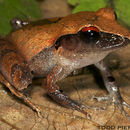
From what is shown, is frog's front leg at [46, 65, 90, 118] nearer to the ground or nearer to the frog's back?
the ground

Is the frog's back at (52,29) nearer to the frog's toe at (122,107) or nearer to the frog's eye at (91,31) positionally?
the frog's eye at (91,31)

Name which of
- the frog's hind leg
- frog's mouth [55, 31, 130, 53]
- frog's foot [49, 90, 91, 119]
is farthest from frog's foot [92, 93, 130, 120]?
the frog's hind leg

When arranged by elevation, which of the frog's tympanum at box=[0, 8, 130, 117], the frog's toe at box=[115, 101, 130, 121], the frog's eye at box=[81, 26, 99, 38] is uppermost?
the frog's eye at box=[81, 26, 99, 38]

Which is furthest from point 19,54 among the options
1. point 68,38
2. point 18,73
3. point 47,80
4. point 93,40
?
point 93,40

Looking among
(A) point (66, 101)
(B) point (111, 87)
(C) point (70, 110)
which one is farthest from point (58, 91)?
(B) point (111, 87)

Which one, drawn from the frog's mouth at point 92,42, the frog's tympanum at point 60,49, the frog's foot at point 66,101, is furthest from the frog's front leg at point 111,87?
the frog's mouth at point 92,42

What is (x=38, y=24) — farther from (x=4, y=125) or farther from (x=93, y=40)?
(x=4, y=125)
